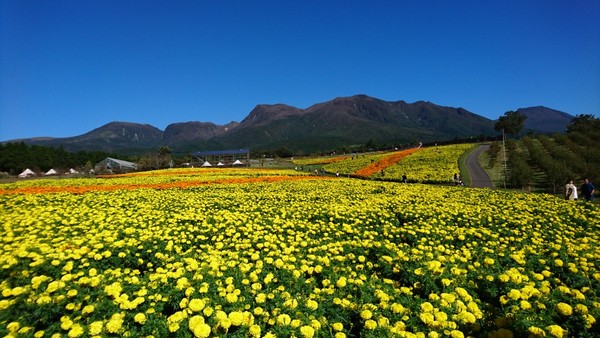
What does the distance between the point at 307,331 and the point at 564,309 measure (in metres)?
3.28

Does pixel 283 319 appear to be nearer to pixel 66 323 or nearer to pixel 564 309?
pixel 66 323

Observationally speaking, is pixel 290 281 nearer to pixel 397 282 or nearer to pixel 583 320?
pixel 397 282

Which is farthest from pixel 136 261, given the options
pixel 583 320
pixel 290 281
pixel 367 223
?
pixel 583 320

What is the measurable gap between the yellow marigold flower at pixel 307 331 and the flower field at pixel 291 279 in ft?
0.04

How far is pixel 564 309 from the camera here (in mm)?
3795

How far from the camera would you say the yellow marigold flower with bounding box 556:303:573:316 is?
376 cm

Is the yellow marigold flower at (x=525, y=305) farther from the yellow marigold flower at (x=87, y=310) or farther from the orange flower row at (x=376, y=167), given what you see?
the orange flower row at (x=376, y=167)

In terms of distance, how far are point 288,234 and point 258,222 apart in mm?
1547

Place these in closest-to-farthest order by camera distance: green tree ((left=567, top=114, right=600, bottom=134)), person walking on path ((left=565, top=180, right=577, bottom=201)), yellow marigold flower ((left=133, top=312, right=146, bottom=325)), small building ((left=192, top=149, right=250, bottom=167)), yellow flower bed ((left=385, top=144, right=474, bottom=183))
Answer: yellow marigold flower ((left=133, top=312, right=146, bottom=325)) < person walking on path ((left=565, top=180, right=577, bottom=201)) < yellow flower bed ((left=385, top=144, right=474, bottom=183)) < green tree ((left=567, top=114, right=600, bottom=134)) < small building ((left=192, top=149, right=250, bottom=167))

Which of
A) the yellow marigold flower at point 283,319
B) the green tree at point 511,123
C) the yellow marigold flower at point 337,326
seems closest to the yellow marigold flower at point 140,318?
the yellow marigold flower at point 283,319

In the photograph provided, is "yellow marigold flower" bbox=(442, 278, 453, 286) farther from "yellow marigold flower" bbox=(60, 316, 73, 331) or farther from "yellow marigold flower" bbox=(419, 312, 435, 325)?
"yellow marigold flower" bbox=(60, 316, 73, 331)

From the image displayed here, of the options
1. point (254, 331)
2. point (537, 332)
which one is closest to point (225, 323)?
point (254, 331)

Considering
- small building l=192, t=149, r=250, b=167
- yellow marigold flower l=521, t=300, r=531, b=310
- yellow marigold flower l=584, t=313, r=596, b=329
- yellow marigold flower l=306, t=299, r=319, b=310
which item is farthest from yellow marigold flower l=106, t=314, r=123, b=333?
small building l=192, t=149, r=250, b=167

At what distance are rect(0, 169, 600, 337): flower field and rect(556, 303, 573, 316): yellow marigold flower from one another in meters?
0.01
